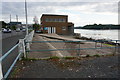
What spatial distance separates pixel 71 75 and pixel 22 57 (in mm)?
3000

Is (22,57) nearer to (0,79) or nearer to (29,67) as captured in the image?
(29,67)

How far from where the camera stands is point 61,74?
13.5ft

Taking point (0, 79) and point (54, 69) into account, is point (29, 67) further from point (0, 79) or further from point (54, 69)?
point (0, 79)

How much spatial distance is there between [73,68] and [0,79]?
9.24 ft

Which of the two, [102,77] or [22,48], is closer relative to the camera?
[102,77]

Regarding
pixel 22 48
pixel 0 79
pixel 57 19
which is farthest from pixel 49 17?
pixel 0 79

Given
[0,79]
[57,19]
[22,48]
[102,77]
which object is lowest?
[102,77]

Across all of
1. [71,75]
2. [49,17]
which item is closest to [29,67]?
[71,75]

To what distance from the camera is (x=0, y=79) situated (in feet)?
9.27

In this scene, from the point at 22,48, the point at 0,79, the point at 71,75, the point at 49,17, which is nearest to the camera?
the point at 0,79

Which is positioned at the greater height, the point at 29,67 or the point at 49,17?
the point at 49,17

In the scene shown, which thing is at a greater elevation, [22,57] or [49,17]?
[49,17]

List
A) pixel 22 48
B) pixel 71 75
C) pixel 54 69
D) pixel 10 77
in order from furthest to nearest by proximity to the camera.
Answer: pixel 22 48
pixel 54 69
pixel 71 75
pixel 10 77

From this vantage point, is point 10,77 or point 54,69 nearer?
point 10,77
